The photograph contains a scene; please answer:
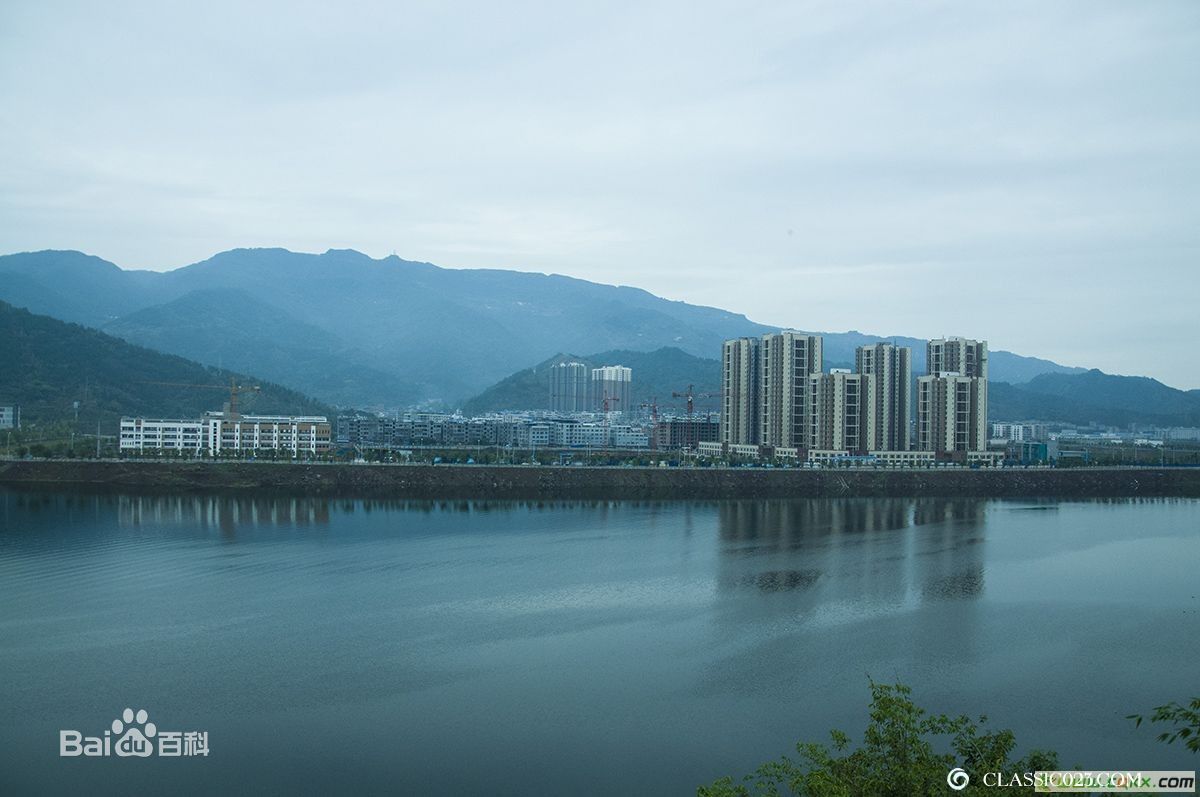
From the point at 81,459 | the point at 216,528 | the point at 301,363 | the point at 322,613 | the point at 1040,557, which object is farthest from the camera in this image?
the point at 301,363

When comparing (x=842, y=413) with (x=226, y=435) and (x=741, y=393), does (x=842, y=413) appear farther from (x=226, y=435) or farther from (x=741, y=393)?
(x=226, y=435)

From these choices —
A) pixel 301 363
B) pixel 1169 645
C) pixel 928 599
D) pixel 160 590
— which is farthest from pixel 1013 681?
pixel 301 363

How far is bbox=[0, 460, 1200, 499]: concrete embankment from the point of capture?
62.6 feet

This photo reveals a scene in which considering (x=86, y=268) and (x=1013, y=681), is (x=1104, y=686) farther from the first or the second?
(x=86, y=268)

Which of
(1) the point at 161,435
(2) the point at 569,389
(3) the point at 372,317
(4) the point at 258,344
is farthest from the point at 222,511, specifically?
(3) the point at 372,317

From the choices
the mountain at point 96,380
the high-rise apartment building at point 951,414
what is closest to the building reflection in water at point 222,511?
the mountain at point 96,380

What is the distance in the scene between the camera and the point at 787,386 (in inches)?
989

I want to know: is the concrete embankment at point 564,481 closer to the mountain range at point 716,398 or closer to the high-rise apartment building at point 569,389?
the mountain range at point 716,398

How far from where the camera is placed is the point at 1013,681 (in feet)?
23.4

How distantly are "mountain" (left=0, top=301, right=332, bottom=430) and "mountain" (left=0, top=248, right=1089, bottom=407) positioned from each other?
2673 centimetres

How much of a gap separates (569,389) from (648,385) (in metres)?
7.76

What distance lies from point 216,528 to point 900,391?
18251 millimetres

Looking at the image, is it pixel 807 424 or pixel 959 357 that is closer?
pixel 807 424

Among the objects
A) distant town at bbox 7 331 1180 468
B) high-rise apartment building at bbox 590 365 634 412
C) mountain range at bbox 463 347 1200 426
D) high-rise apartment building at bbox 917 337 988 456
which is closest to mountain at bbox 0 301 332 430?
distant town at bbox 7 331 1180 468
